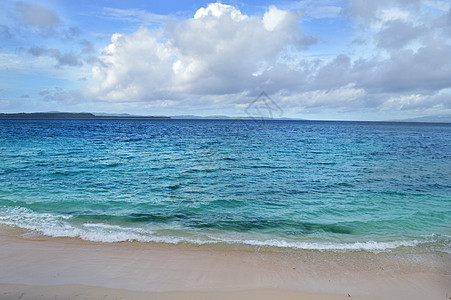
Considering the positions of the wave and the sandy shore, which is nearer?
the sandy shore

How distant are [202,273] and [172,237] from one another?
115 inches

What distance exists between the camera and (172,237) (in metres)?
10.8

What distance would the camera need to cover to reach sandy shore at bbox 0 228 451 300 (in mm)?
7297

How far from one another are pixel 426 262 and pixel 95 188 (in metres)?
17.6

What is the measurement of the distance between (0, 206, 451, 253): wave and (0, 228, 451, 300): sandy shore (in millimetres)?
454

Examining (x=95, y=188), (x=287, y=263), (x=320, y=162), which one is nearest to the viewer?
(x=287, y=263)

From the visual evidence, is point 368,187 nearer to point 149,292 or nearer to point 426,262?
point 426,262

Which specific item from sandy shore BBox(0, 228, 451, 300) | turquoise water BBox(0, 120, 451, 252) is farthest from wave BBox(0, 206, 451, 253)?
sandy shore BBox(0, 228, 451, 300)

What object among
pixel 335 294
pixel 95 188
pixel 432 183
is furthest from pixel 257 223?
pixel 432 183

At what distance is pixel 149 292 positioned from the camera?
23.6 ft

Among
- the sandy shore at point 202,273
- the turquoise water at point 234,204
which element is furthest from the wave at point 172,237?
the sandy shore at point 202,273

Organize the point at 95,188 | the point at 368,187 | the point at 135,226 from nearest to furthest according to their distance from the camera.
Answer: the point at 135,226 → the point at 95,188 → the point at 368,187

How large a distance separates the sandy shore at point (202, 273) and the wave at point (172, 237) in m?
0.45

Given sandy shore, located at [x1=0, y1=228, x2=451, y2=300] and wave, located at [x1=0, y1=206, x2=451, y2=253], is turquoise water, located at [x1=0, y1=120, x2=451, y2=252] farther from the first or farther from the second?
sandy shore, located at [x1=0, y1=228, x2=451, y2=300]
